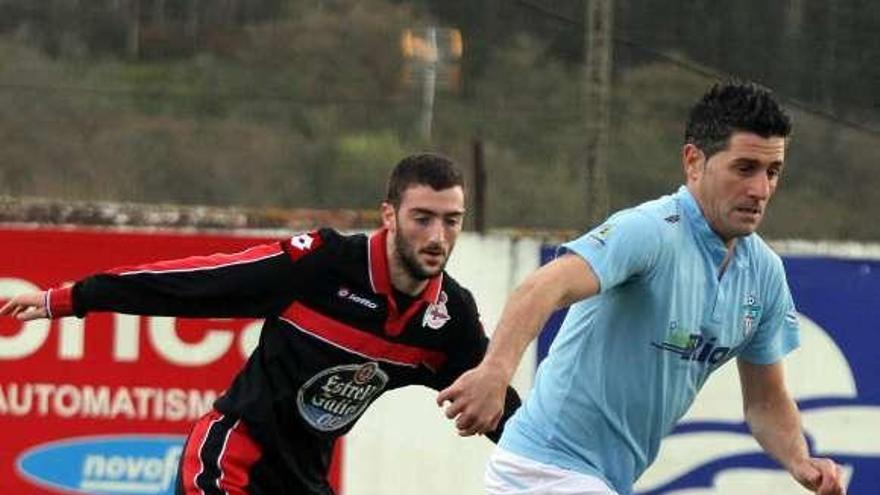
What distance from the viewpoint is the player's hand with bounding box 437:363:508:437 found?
144 inches

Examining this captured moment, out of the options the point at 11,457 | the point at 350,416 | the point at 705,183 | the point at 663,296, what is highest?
the point at 705,183

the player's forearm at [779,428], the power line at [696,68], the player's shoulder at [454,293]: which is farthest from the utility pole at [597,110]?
the player's forearm at [779,428]

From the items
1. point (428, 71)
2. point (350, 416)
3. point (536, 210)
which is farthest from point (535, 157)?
point (350, 416)

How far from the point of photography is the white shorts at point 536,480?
4.55 meters

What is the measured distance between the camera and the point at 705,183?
4438 millimetres

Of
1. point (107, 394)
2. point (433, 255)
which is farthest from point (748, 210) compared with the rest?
point (107, 394)

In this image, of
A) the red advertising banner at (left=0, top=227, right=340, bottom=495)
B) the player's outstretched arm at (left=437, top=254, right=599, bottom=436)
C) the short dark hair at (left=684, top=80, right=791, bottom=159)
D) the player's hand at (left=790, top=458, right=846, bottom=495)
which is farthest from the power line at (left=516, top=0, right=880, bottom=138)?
the player's outstretched arm at (left=437, top=254, right=599, bottom=436)

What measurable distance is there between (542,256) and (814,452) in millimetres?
1547

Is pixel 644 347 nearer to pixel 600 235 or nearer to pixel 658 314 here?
pixel 658 314

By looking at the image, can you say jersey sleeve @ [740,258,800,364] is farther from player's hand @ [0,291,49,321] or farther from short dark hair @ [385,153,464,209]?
player's hand @ [0,291,49,321]

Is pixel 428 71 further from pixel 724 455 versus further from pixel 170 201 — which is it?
pixel 724 455

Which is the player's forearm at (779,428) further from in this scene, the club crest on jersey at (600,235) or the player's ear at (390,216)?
the player's ear at (390,216)

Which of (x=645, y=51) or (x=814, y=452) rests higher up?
(x=645, y=51)

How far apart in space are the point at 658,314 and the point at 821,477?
0.67 meters
